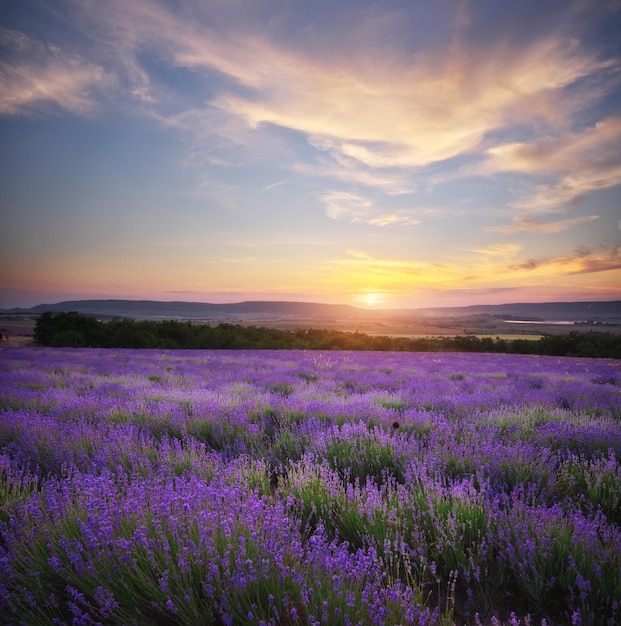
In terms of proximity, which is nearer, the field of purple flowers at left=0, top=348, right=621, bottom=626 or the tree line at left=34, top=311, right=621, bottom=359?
the field of purple flowers at left=0, top=348, right=621, bottom=626

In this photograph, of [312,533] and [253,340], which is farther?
[253,340]

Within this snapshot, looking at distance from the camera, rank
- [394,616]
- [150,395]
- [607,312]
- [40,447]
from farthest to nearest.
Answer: [607,312]
[150,395]
[40,447]
[394,616]

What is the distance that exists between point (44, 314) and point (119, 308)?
171602 millimetres

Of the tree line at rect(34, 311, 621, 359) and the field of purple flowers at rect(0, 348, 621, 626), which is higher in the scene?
the field of purple flowers at rect(0, 348, 621, 626)

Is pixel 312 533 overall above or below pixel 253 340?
above

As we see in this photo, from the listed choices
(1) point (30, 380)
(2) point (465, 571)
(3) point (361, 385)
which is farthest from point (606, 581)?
(1) point (30, 380)

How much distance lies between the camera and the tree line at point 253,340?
98.3ft

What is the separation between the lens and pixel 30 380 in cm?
802

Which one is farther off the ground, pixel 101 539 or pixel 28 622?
pixel 101 539

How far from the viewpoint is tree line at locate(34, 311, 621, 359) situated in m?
30.0

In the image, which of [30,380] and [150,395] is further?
[30,380]

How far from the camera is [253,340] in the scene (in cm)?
3503

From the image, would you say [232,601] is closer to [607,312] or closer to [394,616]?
[394,616]

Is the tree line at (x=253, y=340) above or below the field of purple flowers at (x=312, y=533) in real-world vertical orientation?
below
